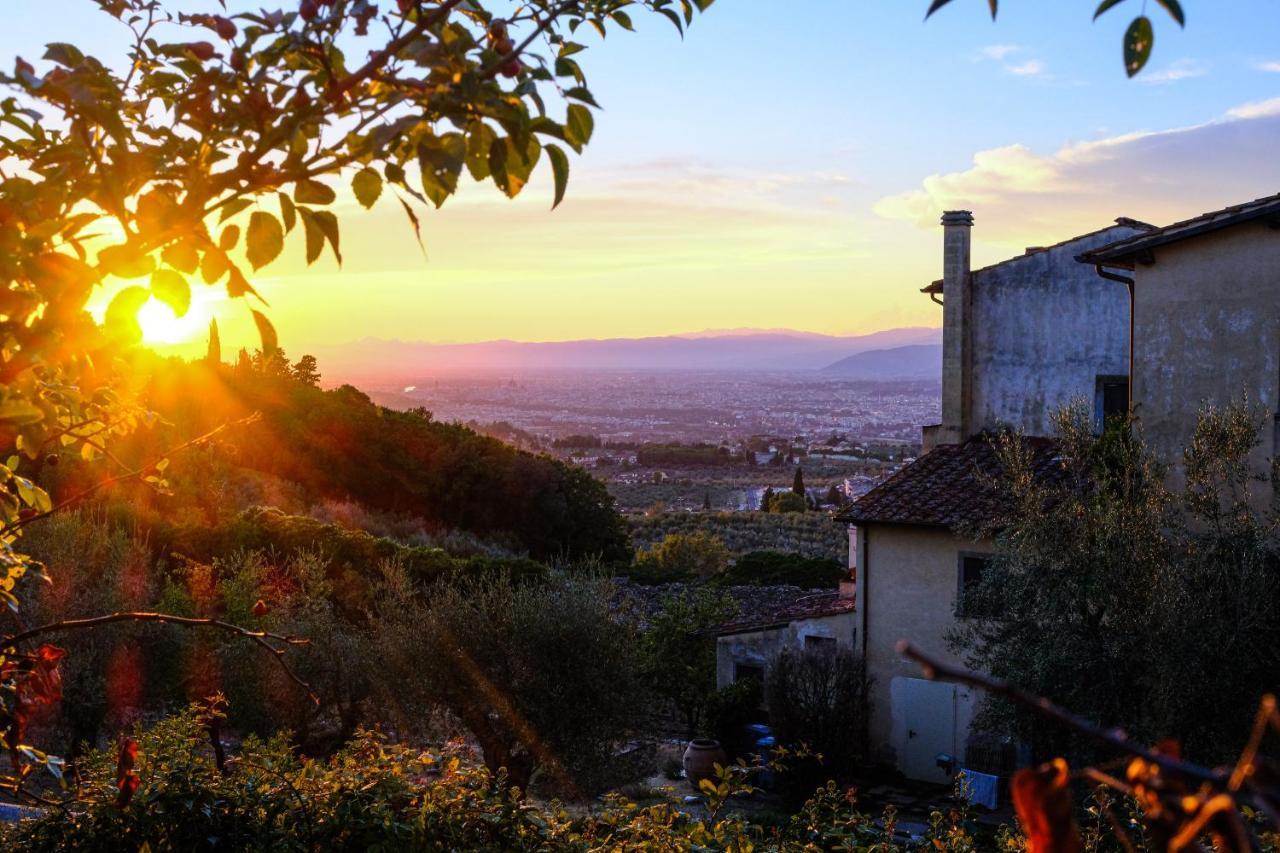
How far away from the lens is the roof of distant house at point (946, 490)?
1706 centimetres

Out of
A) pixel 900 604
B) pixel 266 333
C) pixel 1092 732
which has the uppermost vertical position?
pixel 266 333

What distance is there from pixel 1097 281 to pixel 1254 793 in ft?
64.5

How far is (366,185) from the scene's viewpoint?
2424mm

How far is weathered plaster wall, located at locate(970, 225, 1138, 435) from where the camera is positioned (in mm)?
19141

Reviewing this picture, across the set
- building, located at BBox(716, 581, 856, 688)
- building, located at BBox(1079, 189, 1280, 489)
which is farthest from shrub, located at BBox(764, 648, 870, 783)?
building, located at BBox(1079, 189, 1280, 489)

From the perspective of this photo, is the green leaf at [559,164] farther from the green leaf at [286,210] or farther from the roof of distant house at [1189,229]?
the roof of distant house at [1189,229]

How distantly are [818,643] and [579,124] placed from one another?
17.7m

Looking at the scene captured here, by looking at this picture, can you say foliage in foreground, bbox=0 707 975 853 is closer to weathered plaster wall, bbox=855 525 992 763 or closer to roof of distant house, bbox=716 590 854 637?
weathered plaster wall, bbox=855 525 992 763

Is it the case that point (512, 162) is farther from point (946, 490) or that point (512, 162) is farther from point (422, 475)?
point (422, 475)

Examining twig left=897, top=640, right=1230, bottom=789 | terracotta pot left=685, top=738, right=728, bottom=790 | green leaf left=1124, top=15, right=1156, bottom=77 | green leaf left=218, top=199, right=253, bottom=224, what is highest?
green leaf left=1124, top=15, right=1156, bottom=77

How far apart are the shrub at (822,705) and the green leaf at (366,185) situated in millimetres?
16178

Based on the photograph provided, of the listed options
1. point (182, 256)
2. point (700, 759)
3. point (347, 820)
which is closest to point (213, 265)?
point (182, 256)

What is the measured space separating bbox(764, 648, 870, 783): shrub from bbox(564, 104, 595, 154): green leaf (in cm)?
1620

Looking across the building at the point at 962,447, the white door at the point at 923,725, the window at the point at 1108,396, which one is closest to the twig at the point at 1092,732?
the building at the point at 962,447
